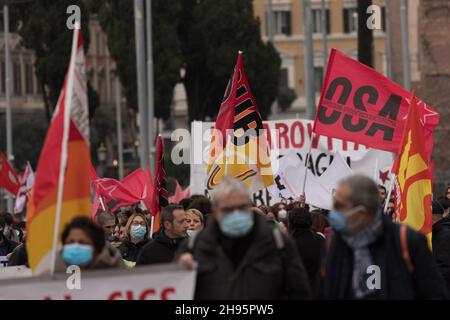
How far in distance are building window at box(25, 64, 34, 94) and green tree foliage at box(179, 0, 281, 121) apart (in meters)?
31.2

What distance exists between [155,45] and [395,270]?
42625 millimetres

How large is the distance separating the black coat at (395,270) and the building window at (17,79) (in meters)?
75.3

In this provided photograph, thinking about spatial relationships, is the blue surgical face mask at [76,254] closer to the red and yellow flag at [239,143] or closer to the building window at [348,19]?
the red and yellow flag at [239,143]

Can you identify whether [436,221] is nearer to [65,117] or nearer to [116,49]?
[65,117]

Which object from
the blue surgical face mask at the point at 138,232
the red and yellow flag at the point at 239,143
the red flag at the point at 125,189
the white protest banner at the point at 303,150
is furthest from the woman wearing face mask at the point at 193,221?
the white protest banner at the point at 303,150

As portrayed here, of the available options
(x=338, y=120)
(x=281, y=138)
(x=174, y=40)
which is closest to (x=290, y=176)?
(x=281, y=138)

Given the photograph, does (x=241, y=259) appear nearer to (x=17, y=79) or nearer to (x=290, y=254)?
(x=290, y=254)

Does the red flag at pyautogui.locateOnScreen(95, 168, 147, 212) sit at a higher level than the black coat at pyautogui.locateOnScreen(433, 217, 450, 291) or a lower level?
lower

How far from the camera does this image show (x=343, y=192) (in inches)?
304

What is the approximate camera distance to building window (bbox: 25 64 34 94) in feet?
274

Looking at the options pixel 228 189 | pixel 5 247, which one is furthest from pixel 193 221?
pixel 228 189

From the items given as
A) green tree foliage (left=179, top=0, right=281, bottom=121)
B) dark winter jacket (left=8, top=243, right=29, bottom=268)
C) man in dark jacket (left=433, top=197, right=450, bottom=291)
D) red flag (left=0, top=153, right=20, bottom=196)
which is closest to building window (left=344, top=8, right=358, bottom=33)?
green tree foliage (left=179, top=0, right=281, bottom=121)

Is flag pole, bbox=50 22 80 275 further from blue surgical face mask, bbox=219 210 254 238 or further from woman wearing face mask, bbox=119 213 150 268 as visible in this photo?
woman wearing face mask, bbox=119 213 150 268

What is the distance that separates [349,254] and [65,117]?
5.12 feet
